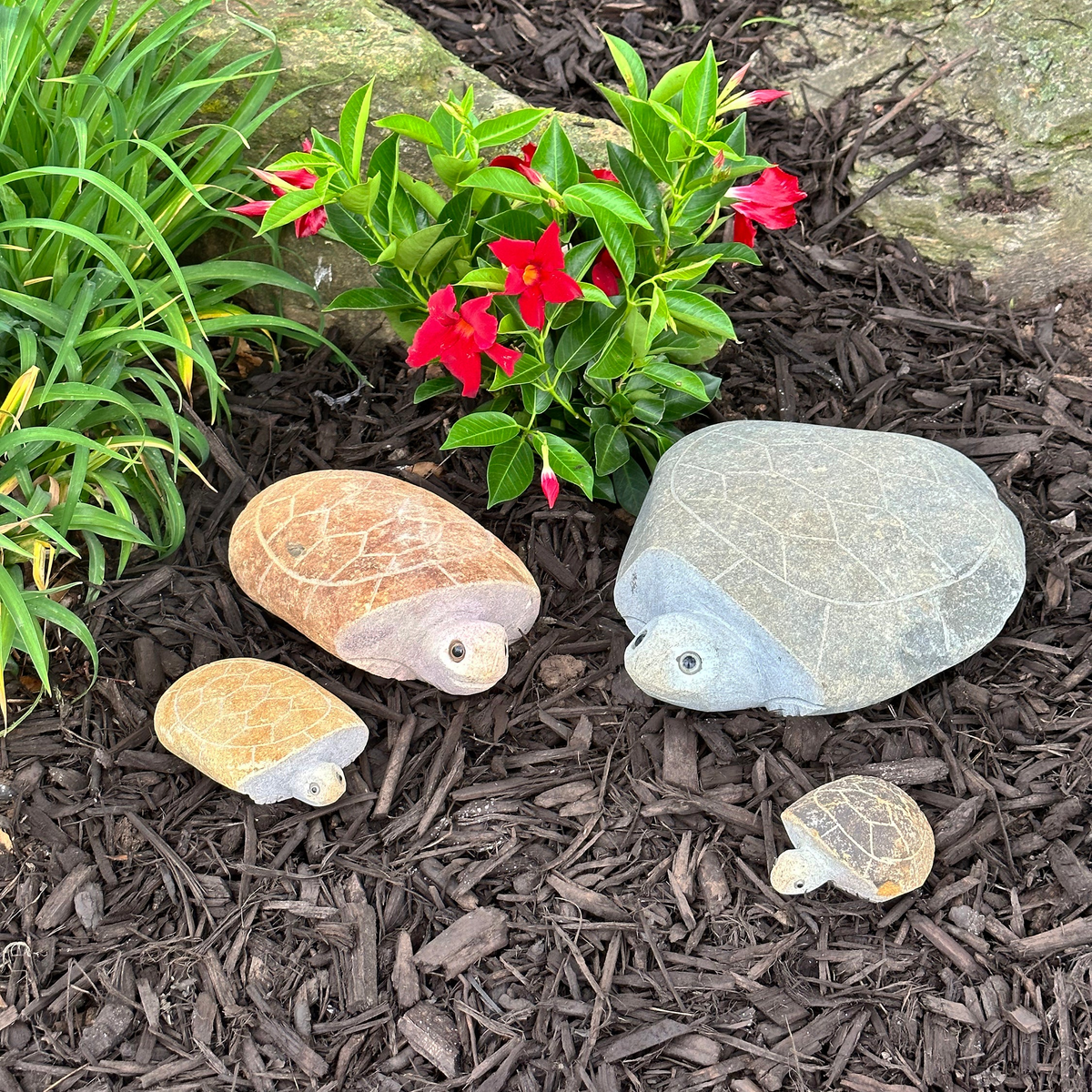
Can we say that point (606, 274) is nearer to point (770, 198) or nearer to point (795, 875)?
point (770, 198)

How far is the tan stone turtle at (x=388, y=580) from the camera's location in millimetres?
2043

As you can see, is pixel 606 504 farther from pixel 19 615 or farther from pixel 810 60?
pixel 810 60

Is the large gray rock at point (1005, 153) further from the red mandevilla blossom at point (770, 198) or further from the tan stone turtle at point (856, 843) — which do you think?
the tan stone turtle at point (856, 843)

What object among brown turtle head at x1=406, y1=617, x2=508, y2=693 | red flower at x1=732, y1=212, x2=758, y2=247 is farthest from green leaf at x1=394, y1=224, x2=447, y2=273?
brown turtle head at x1=406, y1=617, x2=508, y2=693

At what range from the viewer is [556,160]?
188 centimetres

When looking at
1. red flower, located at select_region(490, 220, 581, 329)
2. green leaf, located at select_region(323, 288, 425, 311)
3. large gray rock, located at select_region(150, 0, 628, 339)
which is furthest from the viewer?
large gray rock, located at select_region(150, 0, 628, 339)

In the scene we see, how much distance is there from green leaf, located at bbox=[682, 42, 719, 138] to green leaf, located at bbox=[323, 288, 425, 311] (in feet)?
2.25

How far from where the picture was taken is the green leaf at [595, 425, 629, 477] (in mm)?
2271

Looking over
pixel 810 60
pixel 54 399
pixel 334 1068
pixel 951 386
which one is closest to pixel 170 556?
pixel 54 399

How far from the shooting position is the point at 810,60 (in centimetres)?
315

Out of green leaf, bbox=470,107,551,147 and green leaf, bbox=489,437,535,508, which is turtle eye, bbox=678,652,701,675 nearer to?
green leaf, bbox=489,437,535,508

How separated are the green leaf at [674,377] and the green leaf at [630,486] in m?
0.33

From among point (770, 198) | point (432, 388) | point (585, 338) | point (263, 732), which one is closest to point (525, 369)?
point (585, 338)

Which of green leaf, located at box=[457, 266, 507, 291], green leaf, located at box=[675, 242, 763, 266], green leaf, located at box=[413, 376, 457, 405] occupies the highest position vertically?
green leaf, located at box=[457, 266, 507, 291]
